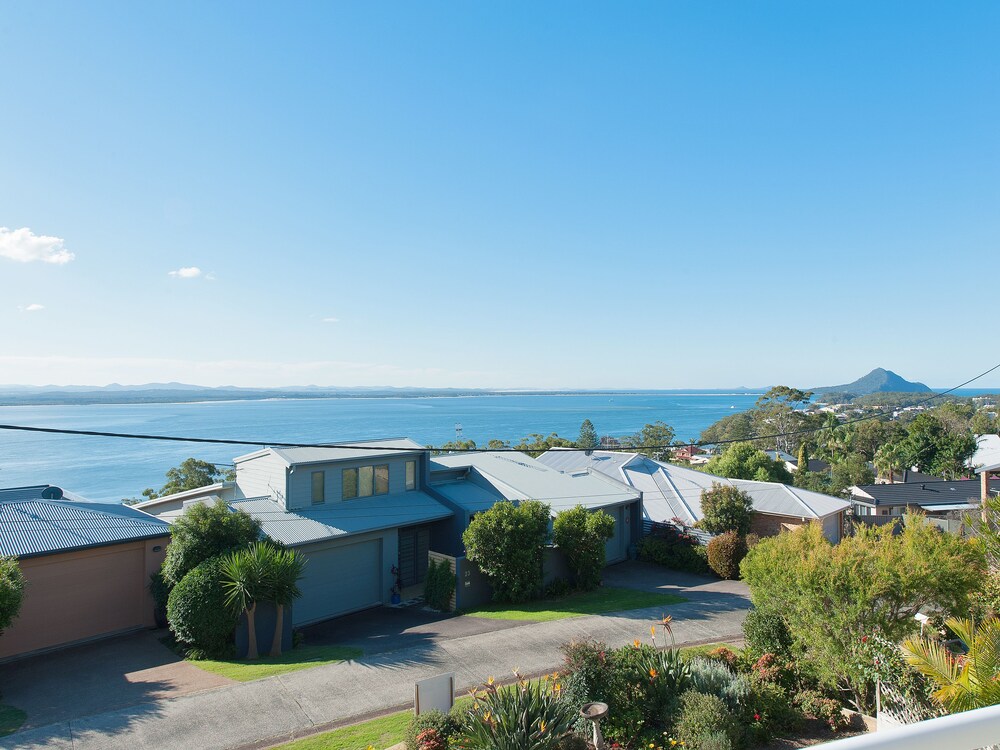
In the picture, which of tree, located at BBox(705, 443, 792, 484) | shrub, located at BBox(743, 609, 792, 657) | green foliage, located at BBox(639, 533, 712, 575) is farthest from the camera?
tree, located at BBox(705, 443, 792, 484)

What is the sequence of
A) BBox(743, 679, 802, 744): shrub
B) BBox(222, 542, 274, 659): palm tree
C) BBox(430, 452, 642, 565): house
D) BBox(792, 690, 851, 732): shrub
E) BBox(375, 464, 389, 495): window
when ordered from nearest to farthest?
BBox(743, 679, 802, 744): shrub
BBox(792, 690, 851, 732): shrub
BBox(222, 542, 274, 659): palm tree
BBox(375, 464, 389, 495): window
BBox(430, 452, 642, 565): house

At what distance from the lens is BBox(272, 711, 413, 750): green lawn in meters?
9.77

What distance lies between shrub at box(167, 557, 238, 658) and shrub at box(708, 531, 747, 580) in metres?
17.2

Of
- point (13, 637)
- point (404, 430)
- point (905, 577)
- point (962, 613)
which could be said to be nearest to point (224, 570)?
point (13, 637)

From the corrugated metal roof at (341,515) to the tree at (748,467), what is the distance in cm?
2816

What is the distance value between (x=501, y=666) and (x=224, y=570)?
7385 millimetres

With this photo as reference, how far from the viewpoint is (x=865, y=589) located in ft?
33.8

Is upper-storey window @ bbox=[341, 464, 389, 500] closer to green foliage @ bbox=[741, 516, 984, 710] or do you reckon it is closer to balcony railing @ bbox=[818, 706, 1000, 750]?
green foliage @ bbox=[741, 516, 984, 710]

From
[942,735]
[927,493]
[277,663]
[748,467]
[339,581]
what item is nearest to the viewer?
[942,735]

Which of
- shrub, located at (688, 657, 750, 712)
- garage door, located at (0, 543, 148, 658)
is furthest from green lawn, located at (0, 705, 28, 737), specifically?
shrub, located at (688, 657, 750, 712)

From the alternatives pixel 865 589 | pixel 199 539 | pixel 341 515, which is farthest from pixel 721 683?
pixel 341 515

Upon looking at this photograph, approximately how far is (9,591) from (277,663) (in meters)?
5.90

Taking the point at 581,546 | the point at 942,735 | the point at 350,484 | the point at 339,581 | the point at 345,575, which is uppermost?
the point at 942,735

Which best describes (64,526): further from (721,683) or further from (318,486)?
(721,683)
